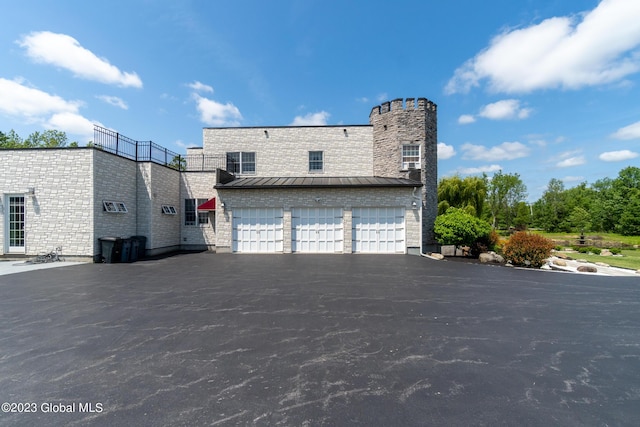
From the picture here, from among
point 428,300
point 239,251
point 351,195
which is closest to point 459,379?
point 428,300

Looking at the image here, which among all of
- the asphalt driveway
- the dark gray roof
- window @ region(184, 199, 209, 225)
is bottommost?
the asphalt driveway

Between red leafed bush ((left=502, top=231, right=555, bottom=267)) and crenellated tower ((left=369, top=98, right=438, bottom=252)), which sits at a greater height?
crenellated tower ((left=369, top=98, right=438, bottom=252))

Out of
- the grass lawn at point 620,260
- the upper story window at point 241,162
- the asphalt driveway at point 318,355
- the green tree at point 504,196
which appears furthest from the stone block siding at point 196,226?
the green tree at point 504,196

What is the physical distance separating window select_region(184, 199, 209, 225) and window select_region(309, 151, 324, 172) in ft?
24.7

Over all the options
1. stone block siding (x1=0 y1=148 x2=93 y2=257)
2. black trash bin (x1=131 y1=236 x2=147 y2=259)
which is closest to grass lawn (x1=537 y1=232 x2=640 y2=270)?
black trash bin (x1=131 y1=236 x2=147 y2=259)

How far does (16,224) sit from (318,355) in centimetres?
1628

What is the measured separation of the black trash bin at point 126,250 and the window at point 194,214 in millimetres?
4358

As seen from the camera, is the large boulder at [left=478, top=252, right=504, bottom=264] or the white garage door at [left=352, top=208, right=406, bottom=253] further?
the white garage door at [left=352, top=208, right=406, bottom=253]

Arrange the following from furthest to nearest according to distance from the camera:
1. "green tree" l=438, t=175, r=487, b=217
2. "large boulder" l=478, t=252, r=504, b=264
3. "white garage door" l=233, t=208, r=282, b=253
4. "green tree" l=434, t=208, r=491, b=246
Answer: "green tree" l=438, t=175, r=487, b=217 < "white garage door" l=233, t=208, r=282, b=253 < "green tree" l=434, t=208, r=491, b=246 < "large boulder" l=478, t=252, r=504, b=264

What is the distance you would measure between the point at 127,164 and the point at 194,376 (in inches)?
563

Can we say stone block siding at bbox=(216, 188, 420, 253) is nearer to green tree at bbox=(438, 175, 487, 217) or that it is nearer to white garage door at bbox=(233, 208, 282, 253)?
white garage door at bbox=(233, 208, 282, 253)

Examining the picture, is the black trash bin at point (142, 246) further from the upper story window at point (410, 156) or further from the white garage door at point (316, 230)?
the upper story window at point (410, 156)

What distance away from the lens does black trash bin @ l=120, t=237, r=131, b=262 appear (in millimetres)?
12180

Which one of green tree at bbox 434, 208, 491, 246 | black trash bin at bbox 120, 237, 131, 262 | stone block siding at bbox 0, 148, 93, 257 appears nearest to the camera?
stone block siding at bbox 0, 148, 93, 257
